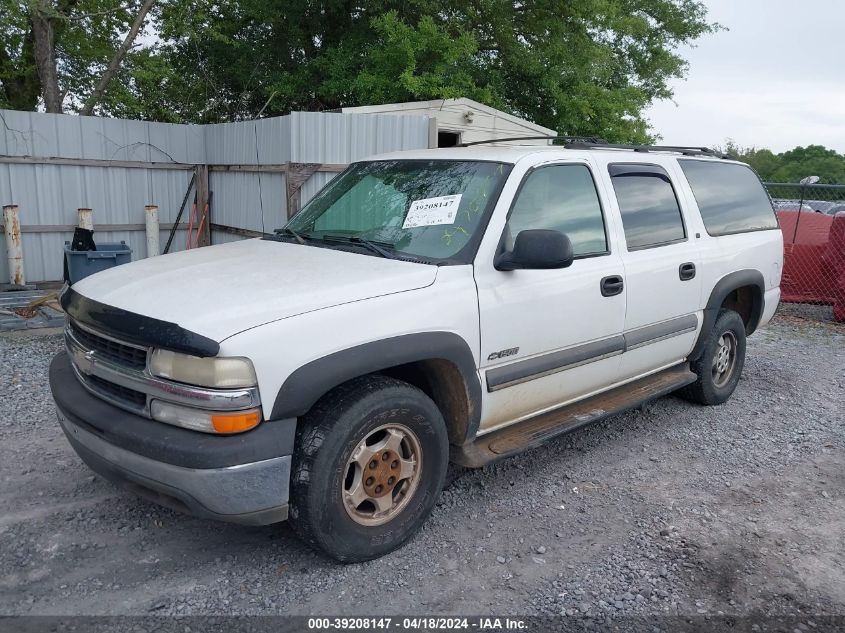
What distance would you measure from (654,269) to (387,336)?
2194 mm

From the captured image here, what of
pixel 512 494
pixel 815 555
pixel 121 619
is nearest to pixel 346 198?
pixel 512 494

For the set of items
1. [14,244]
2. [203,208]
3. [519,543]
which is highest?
[203,208]

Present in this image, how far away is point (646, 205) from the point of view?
4.78 metres

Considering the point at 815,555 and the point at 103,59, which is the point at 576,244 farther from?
the point at 103,59

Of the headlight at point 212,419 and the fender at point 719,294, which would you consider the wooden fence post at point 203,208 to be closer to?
the fender at point 719,294

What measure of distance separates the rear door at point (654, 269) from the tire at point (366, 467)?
1.71 meters

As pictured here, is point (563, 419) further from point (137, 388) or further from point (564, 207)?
point (137, 388)

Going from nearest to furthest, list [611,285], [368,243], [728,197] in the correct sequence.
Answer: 1. [368,243]
2. [611,285]
3. [728,197]

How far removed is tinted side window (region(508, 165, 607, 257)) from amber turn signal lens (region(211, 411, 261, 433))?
5.56 feet

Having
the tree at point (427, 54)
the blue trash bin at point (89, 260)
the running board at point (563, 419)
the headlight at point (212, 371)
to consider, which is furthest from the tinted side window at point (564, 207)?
the tree at point (427, 54)

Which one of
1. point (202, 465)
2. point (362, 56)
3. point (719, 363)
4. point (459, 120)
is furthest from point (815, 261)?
point (362, 56)

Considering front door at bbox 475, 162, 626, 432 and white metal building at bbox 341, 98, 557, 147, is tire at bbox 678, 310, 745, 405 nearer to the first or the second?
front door at bbox 475, 162, 626, 432

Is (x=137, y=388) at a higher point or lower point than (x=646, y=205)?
lower

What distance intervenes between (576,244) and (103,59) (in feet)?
53.8
